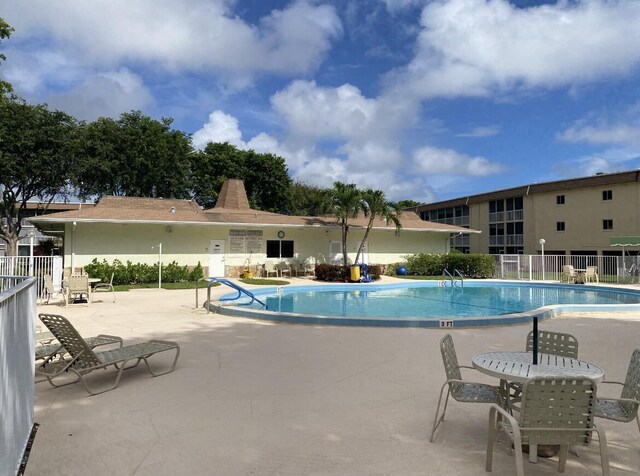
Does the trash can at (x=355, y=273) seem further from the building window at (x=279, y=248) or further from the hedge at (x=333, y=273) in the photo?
the building window at (x=279, y=248)

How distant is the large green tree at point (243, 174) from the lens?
147 feet

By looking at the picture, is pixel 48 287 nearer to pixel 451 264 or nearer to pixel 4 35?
pixel 4 35

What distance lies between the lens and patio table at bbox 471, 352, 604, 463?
356cm

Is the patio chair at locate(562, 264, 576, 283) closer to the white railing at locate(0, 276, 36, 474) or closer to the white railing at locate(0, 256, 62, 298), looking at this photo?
the white railing at locate(0, 256, 62, 298)

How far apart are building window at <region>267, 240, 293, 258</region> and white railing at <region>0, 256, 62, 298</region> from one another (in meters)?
12.1

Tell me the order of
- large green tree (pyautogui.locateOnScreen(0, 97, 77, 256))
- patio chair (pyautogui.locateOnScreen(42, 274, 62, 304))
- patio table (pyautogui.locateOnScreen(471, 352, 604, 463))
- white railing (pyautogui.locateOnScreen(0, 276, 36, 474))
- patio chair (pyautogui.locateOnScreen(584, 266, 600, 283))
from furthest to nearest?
large green tree (pyautogui.locateOnScreen(0, 97, 77, 256)) → patio chair (pyautogui.locateOnScreen(584, 266, 600, 283)) → patio chair (pyautogui.locateOnScreen(42, 274, 62, 304)) → patio table (pyautogui.locateOnScreen(471, 352, 604, 463)) → white railing (pyautogui.locateOnScreen(0, 276, 36, 474))

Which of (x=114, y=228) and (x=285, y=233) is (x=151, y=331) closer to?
(x=114, y=228)

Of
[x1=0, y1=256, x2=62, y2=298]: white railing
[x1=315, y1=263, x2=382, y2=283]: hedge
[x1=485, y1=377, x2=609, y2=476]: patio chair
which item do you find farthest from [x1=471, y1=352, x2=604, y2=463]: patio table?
[x1=315, y1=263, x2=382, y2=283]: hedge

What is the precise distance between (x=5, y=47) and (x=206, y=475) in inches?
812

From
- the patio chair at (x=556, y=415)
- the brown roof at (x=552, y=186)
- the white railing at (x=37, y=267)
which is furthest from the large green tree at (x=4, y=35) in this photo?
the brown roof at (x=552, y=186)

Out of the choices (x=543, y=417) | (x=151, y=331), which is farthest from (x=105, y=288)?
(x=543, y=417)

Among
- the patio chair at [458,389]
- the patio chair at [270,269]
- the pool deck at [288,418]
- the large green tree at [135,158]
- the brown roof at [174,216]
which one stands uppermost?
the large green tree at [135,158]

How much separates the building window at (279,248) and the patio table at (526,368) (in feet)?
71.9

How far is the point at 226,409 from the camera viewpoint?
4.61 metres
